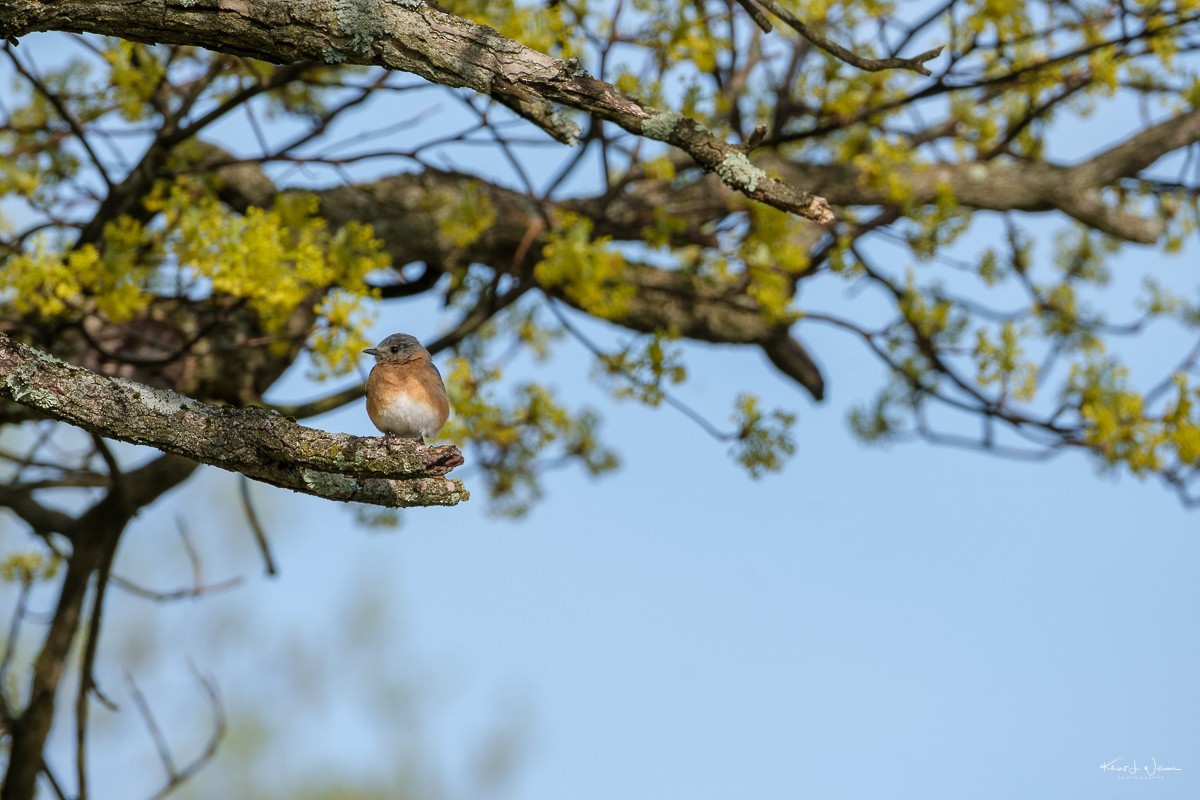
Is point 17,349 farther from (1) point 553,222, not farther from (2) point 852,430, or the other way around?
(2) point 852,430

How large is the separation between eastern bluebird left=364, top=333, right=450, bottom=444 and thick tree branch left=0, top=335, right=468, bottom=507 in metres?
0.86

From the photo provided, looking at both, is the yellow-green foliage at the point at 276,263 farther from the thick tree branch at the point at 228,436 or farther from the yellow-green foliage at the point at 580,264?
the thick tree branch at the point at 228,436

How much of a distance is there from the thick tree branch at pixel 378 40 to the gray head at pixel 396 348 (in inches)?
47.8

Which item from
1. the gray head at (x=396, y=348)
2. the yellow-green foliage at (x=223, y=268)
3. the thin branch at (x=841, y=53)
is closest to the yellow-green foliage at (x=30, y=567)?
the yellow-green foliage at (x=223, y=268)

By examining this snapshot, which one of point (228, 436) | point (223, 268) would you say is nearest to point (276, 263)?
point (223, 268)

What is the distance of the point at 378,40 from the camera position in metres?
2.64

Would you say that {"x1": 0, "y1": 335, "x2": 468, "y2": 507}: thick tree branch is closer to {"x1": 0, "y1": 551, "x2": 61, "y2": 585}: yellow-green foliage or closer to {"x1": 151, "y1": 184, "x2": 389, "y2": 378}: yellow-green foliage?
{"x1": 151, "y1": 184, "x2": 389, "y2": 378}: yellow-green foliage

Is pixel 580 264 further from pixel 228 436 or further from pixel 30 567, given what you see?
pixel 30 567

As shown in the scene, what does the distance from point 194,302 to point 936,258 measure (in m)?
3.24

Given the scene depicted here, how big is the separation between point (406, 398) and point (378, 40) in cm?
119

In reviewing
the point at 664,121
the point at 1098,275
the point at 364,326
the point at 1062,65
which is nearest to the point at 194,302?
the point at 364,326

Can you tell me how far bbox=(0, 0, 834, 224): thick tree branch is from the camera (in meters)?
2.62

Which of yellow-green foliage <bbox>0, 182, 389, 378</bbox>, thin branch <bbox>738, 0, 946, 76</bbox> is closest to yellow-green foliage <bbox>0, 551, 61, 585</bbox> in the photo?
yellow-green foliage <bbox>0, 182, 389, 378</bbox>

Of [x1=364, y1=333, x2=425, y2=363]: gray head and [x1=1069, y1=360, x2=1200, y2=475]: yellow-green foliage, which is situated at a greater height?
[x1=1069, y1=360, x2=1200, y2=475]: yellow-green foliage
